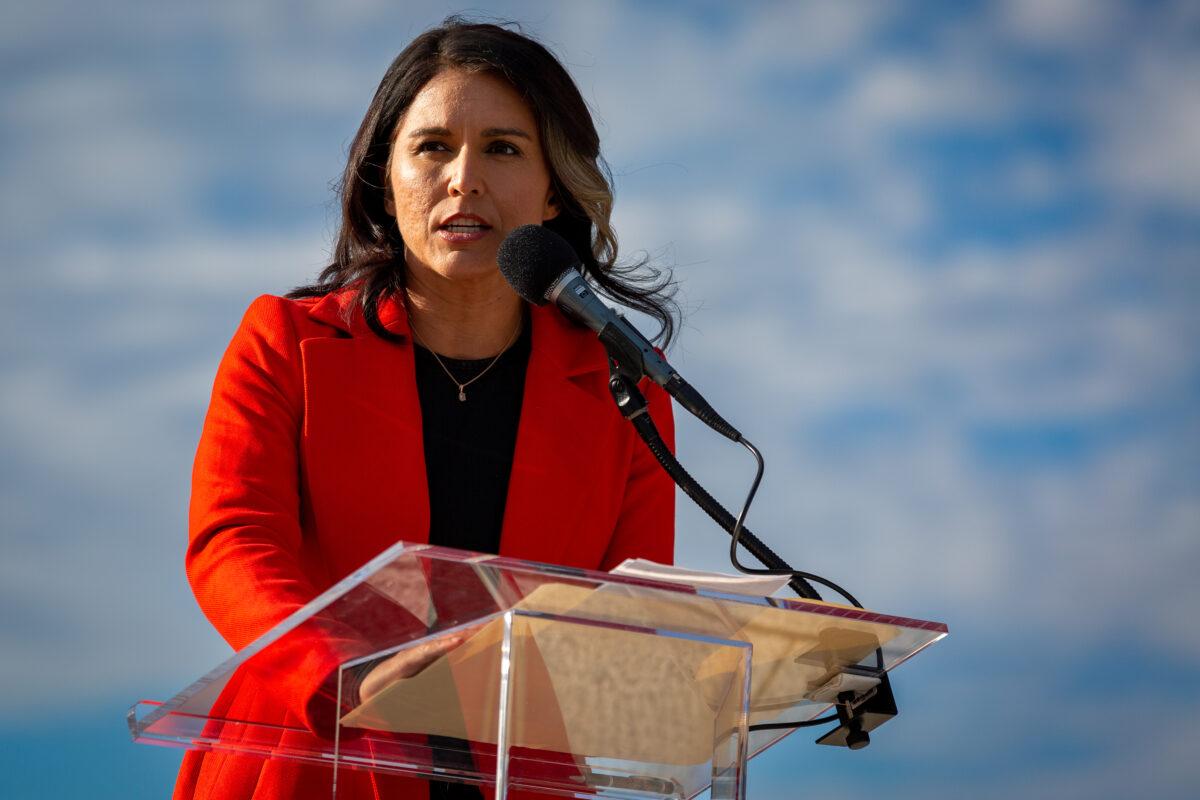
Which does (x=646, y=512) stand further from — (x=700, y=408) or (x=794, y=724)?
(x=794, y=724)

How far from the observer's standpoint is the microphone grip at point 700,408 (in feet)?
6.86

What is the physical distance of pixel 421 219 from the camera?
110 inches

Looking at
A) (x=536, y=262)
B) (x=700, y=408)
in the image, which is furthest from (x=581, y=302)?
(x=700, y=408)

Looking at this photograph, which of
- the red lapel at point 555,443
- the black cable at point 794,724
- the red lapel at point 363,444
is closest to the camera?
the black cable at point 794,724

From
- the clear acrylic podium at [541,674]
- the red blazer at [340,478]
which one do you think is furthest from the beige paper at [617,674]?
the red blazer at [340,478]

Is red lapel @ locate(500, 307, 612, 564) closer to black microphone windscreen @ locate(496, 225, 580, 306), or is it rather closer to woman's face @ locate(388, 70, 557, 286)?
woman's face @ locate(388, 70, 557, 286)

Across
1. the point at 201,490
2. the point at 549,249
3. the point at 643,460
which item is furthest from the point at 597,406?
the point at 201,490

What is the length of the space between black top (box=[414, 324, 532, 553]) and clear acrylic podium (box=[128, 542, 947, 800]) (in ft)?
2.70

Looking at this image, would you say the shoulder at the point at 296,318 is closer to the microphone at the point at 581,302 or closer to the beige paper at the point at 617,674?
the microphone at the point at 581,302

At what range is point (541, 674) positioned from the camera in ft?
5.35

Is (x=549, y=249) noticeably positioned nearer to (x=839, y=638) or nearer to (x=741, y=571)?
(x=741, y=571)

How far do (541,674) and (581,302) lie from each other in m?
0.72

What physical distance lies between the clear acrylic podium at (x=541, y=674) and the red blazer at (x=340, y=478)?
258 millimetres

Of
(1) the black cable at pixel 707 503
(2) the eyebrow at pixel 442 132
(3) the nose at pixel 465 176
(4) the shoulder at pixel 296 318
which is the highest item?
(2) the eyebrow at pixel 442 132
